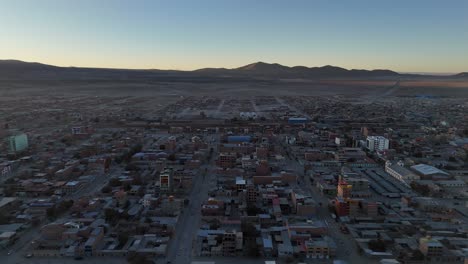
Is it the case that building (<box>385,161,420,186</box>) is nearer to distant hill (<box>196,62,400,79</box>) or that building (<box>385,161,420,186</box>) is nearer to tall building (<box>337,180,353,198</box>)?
tall building (<box>337,180,353,198</box>)

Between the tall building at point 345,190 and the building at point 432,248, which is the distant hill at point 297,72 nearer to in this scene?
the tall building at point 345,190

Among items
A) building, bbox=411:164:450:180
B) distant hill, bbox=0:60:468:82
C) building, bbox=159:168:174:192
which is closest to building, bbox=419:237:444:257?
building, bbox=411:164:450:180

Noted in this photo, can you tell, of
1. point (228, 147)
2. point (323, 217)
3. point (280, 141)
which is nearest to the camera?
point (323, 217)

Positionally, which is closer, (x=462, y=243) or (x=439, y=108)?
(x=462, y=243)

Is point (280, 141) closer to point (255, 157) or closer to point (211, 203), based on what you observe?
point (255, 157)

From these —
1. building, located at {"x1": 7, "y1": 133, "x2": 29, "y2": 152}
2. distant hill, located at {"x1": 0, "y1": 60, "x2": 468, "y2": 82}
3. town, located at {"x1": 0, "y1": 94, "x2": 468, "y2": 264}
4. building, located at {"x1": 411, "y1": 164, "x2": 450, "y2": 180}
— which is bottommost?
town, located at {"x1": 0, "y1": 94, "x2": 468, "y2": 264}

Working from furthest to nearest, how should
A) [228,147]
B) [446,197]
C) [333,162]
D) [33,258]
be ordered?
[228,147] < [333,162] < [446,197] < [33,258]

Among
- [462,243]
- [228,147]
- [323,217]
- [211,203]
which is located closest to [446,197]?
[462,243]
